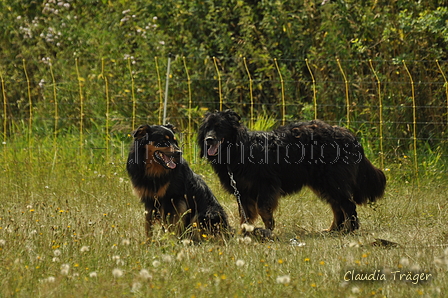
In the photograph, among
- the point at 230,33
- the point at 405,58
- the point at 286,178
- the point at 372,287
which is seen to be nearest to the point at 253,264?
the point at 372,287

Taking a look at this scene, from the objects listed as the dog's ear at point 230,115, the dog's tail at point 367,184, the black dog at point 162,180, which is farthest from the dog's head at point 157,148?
the dog's tail at point 367,184

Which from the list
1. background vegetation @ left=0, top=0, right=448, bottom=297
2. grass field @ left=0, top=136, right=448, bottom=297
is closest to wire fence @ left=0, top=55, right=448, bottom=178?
background vegetation @ left=0, top=0, right=448, bottom=297

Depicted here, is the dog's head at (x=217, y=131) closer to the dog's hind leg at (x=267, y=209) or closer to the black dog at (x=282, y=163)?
the black dog at (x=282, y=163)

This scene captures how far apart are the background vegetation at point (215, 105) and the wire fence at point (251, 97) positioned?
0.03 metres

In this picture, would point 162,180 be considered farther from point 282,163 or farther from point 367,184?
point 367,184

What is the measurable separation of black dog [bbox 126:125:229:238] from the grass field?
0.31 m

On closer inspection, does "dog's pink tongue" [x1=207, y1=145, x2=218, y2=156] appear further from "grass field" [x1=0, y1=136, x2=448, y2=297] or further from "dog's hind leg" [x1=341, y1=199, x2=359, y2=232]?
"dog's hind leg" [x1=341, y1=199, x2=359, y2=232]

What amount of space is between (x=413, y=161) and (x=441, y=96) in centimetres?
137

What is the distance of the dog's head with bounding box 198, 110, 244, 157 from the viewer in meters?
6.42

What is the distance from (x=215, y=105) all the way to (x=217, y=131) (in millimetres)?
4219

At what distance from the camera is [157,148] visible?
5730 millimetres

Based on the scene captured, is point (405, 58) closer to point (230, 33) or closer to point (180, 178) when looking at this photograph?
point (230, 33)

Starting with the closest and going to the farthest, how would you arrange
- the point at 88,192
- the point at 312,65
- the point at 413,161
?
the point at 88,192, the point at 413,161, the point at 312,65

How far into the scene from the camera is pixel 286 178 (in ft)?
22.0
